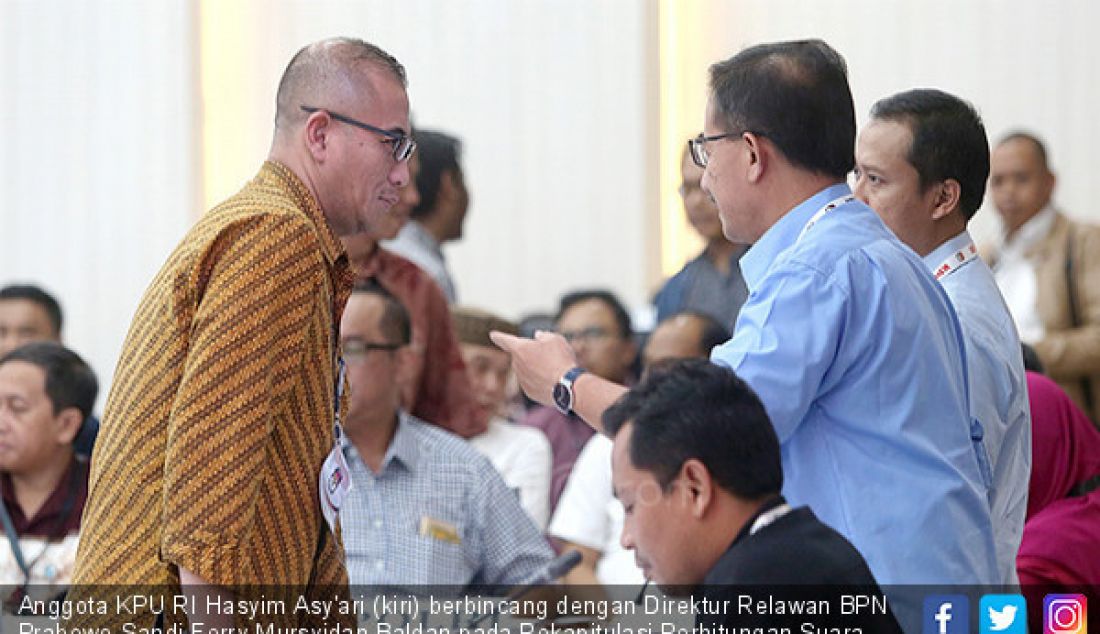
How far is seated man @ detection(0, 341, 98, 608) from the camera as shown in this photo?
3.62 metres

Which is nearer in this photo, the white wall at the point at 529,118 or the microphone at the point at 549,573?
the microphone at the point at 549,573

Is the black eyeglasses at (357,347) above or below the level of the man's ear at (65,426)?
above

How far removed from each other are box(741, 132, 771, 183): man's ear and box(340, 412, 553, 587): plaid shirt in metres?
1.49

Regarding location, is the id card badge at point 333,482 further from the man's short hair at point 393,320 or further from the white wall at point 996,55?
the white wall at point 996,55

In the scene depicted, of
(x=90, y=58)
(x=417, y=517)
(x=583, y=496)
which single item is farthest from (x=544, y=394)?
(x=90, y=58)

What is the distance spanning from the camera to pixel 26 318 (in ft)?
16.5

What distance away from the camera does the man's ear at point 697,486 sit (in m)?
1.87

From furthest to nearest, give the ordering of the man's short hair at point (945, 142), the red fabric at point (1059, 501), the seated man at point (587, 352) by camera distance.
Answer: the seated man at point (587, 352) < the red fabric at point (1059, 501) < the man's short hair at point (945, 142)

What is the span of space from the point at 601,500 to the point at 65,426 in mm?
1255

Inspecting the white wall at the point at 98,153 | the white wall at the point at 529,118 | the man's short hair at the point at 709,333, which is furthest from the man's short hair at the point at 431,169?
the white wall at the point at 98,153

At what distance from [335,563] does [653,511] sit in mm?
523

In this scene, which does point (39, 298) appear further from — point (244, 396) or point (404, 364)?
point (244, 396)

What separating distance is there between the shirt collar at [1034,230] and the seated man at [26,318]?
290 cm

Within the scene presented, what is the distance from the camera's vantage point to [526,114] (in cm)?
754
